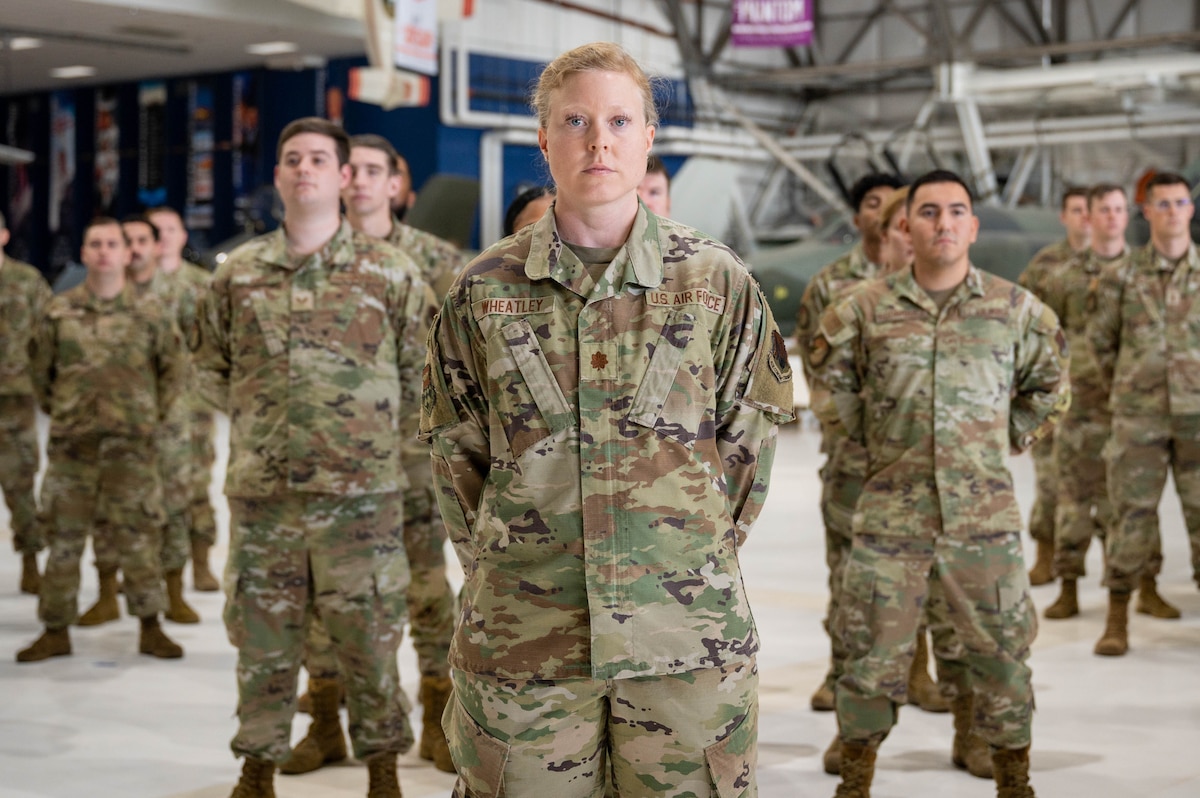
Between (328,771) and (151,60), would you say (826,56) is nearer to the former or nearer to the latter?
(151,60)

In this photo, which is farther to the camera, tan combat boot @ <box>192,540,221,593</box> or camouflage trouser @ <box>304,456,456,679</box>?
tan combat boot @ <box>192,540,221,593</box>

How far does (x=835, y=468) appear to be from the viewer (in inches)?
181

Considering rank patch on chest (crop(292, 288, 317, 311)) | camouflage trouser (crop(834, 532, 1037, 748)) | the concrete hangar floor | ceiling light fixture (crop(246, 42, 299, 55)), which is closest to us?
camouflage trouser (crop(834, 532, 1037, 748))

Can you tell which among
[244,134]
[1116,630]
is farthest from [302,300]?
[244,134]

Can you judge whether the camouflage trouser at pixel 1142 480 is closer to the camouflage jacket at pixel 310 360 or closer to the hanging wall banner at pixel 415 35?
the camouflage jacket at pixel 310 360

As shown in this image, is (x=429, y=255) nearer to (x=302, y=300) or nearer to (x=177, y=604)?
(x=302, y=300)

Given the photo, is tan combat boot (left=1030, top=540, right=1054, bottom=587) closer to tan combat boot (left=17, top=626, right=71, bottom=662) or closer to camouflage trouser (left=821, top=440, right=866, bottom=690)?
camouflage trouser (left=821, top=440, right=866, bottom=690)

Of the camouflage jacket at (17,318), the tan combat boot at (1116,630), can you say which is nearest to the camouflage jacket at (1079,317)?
the tan combat boot at (1116,630)

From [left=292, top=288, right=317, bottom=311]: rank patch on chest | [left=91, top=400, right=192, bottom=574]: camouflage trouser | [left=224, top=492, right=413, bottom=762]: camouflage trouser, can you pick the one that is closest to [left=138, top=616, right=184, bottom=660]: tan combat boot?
[left=91, top=400, right=192, bottom=574]: camouflage trouser

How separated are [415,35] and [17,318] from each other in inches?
270

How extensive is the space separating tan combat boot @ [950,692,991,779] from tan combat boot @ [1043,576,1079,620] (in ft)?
7.41

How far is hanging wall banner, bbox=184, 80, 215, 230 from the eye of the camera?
19125 millimetres

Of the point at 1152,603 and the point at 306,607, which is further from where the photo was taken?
the point at 1152,603

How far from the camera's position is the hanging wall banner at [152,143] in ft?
64.3
